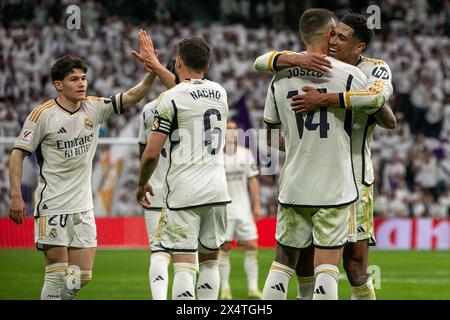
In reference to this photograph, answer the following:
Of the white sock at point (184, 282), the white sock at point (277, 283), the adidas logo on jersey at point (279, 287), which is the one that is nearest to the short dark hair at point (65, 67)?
the white sock at point (184, 282)

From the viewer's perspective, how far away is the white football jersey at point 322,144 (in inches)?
293

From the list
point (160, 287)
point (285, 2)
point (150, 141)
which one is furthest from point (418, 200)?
point (150, 141)

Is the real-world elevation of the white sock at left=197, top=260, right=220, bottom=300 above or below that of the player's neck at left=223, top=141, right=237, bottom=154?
below

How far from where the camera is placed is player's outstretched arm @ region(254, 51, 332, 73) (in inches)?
288

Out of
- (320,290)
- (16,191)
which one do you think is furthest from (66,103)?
(320,290)

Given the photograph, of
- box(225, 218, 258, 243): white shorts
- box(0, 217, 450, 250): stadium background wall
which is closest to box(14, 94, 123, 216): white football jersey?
box(225, 218, 258, 243): white shorts

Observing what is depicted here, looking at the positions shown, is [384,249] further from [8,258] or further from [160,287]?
[160,287]

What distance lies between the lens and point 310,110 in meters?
7.41

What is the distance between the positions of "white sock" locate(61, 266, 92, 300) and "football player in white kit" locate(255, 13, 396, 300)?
2005mm

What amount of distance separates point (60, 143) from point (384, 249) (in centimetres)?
1410

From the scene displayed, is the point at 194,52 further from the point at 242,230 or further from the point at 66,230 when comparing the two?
the point at 242,230

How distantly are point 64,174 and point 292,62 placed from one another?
102 inches

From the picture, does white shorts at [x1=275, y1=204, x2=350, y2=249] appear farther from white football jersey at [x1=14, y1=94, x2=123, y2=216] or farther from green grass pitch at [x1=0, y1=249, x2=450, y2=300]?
green grass pitch at [x1=0, y1=249, x2=450, y2=300]

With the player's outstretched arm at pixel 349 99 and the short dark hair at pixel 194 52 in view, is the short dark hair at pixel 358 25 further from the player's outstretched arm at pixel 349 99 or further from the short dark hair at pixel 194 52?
the short dark hair at pixel 194 52
